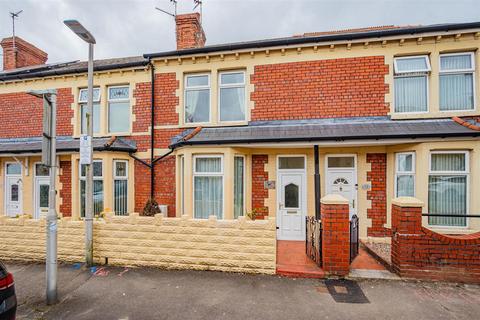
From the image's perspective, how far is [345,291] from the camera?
14.0 feet

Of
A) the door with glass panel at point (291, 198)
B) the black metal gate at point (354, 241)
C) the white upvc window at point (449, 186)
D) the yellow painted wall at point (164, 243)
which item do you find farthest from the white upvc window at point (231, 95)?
the white upvc window at point (449, 186)

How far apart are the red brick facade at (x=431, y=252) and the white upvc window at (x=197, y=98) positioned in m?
6.12

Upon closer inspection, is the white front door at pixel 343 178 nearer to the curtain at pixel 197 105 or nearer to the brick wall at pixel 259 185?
the brick wall at pixel 259 185

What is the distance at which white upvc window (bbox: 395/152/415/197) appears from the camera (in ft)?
21.5

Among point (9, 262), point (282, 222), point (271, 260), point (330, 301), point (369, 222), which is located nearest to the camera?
point (330, 301)

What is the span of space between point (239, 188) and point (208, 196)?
99 cm

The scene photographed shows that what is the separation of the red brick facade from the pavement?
20 cm

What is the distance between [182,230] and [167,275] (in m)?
0.94

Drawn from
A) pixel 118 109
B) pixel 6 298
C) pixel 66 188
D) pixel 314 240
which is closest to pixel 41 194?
pixel 66 188

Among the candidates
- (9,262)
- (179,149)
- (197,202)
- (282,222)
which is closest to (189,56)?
(179,149)

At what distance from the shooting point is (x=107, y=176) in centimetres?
786

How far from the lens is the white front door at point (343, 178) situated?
23.6 ft

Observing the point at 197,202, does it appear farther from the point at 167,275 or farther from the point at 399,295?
the point at 399,295

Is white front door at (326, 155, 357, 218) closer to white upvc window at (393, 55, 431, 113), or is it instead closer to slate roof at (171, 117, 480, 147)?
slate roof at (171, 117, 480, 147)
